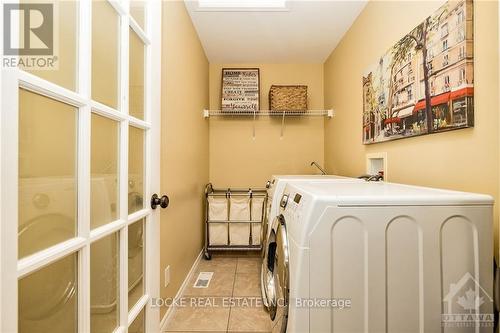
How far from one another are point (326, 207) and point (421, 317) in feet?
1.61

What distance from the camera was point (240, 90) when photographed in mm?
2953

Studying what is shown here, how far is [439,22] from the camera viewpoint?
117 cm

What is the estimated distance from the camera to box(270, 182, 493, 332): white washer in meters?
0.85

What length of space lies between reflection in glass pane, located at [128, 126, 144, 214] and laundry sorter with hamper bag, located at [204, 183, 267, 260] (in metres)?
1.50

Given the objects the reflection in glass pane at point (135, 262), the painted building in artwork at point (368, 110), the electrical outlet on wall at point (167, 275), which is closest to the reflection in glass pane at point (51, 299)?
the reflection in glass pane at point (135, 262)

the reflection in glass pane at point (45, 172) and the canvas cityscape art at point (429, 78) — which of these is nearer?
the reflection in glass pane at point (45, 172)

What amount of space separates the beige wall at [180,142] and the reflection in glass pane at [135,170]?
0.25m

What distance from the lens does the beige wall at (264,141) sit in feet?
10.2

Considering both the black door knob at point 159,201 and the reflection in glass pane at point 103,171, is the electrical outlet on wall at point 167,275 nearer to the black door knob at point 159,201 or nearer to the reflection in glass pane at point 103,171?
the black door knob at point 159,201

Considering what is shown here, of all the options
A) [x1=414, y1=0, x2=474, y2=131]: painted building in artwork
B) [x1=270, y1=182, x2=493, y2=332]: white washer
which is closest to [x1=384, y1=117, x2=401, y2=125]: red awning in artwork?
[x1=414, y1=0, x2=474, y2=131]: painted building in artwork

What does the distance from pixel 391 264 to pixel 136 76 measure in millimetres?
1331

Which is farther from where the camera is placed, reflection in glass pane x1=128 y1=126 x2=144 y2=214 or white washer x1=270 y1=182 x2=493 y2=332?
reflection in glass pane x1=128 y1=126 x2=144 y2=214

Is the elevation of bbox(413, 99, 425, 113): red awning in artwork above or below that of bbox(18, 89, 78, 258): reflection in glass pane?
above

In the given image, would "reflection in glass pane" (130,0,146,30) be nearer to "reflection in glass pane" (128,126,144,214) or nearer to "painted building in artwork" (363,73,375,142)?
"reflection in glass pane" (128,126,144,214)
